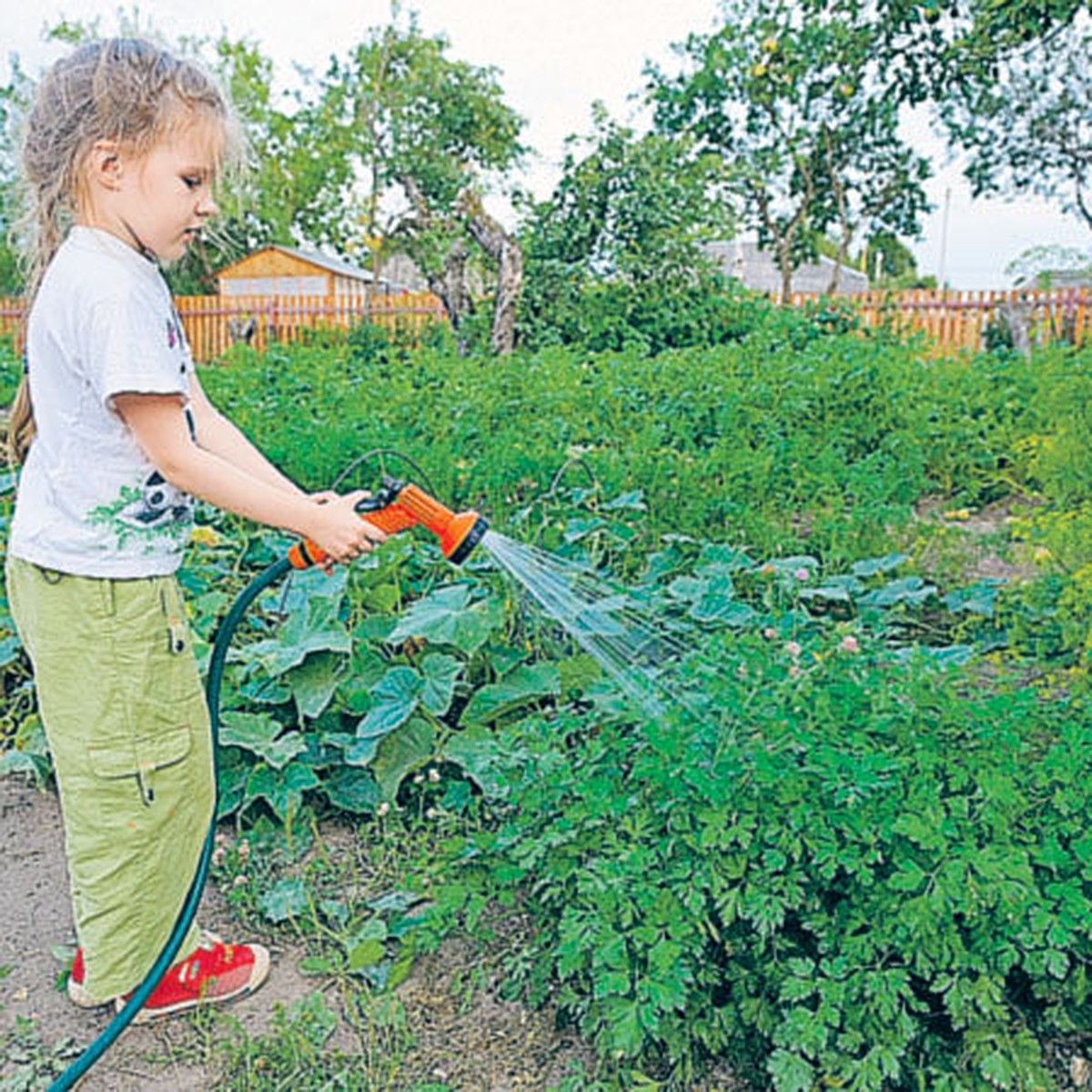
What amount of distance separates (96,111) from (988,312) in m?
16.4

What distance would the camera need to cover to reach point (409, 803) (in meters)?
2.85

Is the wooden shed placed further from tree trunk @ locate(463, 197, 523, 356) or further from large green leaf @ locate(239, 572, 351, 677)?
large green leaf @ locate(239, 572, 351, 677)

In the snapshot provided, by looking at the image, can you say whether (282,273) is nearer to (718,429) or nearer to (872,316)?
(872,316)

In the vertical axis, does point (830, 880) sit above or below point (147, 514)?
below

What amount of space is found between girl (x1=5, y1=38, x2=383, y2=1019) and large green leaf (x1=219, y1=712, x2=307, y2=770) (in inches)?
20.9

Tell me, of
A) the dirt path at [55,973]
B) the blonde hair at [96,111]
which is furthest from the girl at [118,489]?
the dirt path at [55,973]

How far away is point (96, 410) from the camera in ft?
6.31

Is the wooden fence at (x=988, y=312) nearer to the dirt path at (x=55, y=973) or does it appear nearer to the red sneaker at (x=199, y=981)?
the dirt path at (x=55, y=973)

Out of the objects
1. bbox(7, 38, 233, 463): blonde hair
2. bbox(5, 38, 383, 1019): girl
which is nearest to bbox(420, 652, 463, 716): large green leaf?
bbox(5, 38, 383, 1019): girl

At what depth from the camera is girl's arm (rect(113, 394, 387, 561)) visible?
187 cm

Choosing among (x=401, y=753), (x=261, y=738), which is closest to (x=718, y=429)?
(x=401, y=753)

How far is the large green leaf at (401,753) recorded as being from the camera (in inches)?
109

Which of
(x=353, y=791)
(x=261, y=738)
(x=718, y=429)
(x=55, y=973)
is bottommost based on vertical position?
(x=55, y=973)

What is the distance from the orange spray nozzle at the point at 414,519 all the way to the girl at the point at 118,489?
0.17 feet
